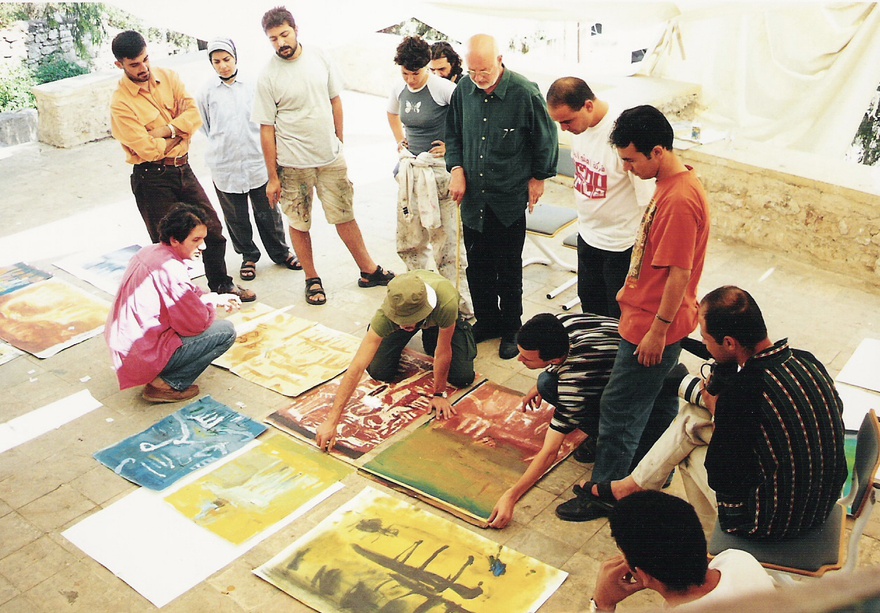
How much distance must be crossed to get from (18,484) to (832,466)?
2967 millimetres

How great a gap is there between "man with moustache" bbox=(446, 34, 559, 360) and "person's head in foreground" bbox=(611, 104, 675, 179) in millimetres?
1193

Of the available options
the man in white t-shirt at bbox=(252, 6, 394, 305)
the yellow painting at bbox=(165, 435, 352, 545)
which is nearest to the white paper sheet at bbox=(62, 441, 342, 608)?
the yellow painting at bbox=(165, 435, 352, 545)

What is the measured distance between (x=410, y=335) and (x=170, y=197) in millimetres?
1667

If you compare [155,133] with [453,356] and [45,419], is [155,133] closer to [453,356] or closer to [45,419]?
[45,419]

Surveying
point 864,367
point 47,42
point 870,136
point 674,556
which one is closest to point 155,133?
point 674,556

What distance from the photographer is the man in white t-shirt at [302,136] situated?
423 cm

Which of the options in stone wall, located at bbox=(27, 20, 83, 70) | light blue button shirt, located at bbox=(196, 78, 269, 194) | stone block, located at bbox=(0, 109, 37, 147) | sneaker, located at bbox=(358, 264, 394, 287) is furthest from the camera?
stone wall, located at bbox=(27, 20, 83, 70)

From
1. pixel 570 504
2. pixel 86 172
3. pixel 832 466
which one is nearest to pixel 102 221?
pixel 86 172

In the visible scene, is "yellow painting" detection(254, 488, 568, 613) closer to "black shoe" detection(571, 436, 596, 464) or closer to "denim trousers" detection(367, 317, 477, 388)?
"black shoe" detection(571, 436, 596, 464)

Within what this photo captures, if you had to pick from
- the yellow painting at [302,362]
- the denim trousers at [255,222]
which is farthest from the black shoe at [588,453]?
the denim trousers at [255,222]

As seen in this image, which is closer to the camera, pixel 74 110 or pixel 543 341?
pixel 543 341

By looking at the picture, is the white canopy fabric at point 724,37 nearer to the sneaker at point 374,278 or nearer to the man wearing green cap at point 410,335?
the sneaker at point 374,278

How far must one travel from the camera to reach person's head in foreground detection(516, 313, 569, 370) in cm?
275

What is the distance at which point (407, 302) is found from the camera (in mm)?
3156
